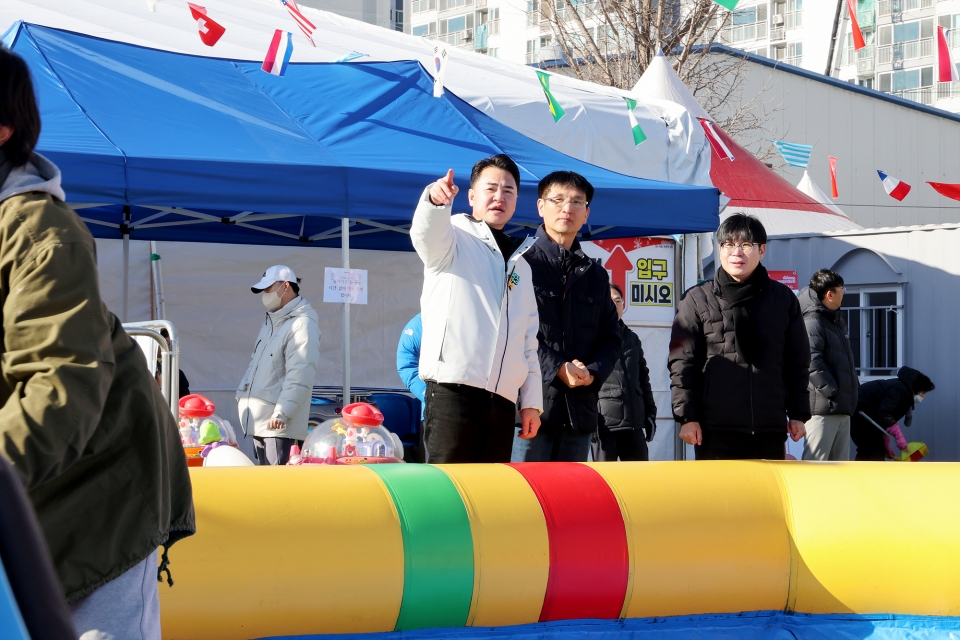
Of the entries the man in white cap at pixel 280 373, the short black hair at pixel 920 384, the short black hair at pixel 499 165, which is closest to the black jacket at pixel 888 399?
the short black hair at pixel 920 384

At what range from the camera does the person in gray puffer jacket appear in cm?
741

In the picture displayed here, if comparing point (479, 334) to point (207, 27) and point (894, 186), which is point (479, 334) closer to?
point (207, 27)

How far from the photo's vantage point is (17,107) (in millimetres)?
1728

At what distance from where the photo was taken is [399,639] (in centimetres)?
356

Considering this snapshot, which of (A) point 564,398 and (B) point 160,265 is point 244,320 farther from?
(A) point 564,398

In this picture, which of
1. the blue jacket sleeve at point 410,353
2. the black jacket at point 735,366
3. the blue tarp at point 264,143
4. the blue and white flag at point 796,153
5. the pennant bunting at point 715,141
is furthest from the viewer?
the blue and white flag at point 796,153

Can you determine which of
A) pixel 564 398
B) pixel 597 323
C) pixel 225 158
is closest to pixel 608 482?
pixel 564 398

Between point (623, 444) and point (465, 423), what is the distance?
301cm

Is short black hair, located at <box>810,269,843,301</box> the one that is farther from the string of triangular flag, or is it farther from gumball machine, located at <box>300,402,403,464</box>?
the string of triangular flag

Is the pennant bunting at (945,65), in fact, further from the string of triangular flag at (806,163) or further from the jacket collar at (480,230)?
the jacket collar at (480,230)

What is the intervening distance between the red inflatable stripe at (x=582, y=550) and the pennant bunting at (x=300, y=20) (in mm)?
6241

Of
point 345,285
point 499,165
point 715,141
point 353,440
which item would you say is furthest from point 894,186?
point 499,165

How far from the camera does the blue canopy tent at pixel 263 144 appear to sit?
19.6 feet

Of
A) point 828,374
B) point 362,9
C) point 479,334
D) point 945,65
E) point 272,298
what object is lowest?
point 828,374
